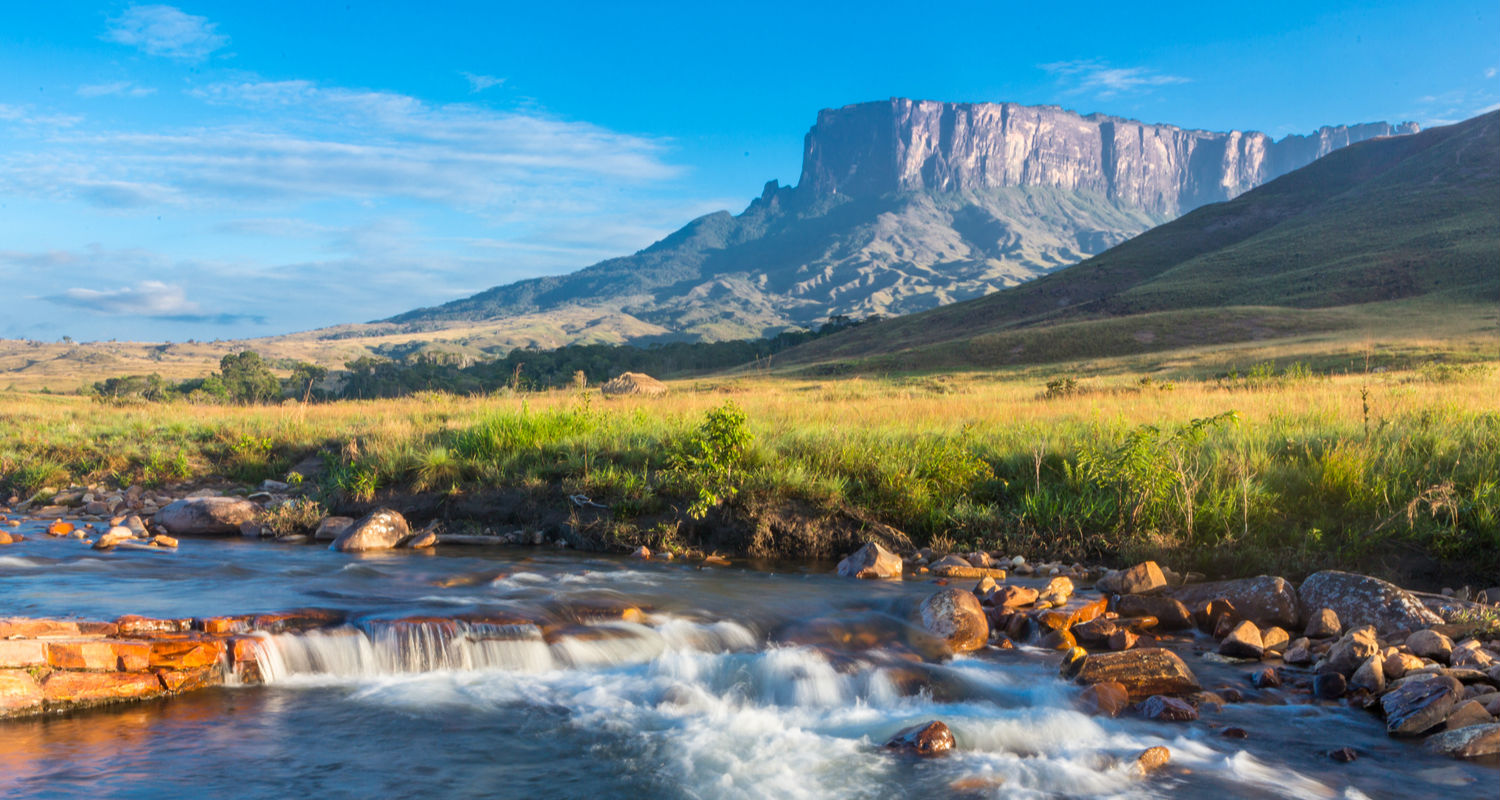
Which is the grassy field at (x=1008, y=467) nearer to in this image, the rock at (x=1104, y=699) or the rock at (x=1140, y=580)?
the rock at (x=1140, y=580)

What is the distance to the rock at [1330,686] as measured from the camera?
7.04 m

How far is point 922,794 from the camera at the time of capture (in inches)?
232

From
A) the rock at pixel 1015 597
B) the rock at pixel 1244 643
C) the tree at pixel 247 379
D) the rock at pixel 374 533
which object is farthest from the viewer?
the tree at pixel 247 379

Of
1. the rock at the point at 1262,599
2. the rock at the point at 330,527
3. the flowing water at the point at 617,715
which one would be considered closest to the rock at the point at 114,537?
the flowing water at the point at 617,715

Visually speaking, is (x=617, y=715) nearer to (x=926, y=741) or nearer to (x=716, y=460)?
(x=926, y=741)

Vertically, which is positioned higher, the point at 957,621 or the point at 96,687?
the point at 96,687

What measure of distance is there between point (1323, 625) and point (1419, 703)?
1.77 meters

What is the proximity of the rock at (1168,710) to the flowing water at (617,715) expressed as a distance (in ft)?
0.33

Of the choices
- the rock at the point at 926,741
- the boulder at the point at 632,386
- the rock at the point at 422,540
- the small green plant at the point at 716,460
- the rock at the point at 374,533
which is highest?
the boulder at the point at 632,386

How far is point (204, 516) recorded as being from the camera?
1315cm

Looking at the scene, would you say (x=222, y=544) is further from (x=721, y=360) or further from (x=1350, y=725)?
(x=721, y=360)

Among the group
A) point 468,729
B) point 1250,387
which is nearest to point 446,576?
point 468,729

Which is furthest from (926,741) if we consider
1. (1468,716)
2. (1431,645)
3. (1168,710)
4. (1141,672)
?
(1431,645)

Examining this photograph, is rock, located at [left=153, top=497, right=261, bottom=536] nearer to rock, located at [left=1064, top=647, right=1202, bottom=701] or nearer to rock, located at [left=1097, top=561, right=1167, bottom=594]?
rock, located at [left=1064, top=647, right=1202, bottom=701]
